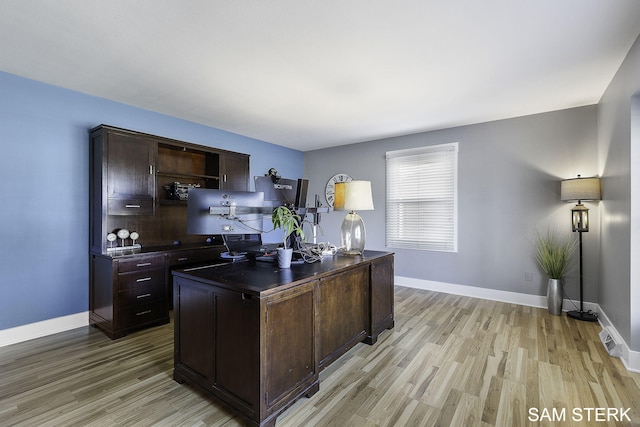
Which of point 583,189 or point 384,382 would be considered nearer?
point 384,382

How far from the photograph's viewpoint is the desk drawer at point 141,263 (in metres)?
2.92

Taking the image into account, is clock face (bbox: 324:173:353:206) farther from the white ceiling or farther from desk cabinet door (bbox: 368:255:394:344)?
desk cabinet door (bbox: 368:255:394:344)

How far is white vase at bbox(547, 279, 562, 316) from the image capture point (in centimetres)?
342

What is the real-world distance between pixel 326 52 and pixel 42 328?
3824 millimetres

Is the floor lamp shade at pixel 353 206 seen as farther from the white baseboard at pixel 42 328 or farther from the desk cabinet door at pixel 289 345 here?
the white baseboard at pixel 42 328

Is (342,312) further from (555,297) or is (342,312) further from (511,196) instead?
(511,196)

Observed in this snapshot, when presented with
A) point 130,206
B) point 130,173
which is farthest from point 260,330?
point 130,173

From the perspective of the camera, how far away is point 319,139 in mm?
5223

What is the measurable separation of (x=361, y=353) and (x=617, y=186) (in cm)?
277

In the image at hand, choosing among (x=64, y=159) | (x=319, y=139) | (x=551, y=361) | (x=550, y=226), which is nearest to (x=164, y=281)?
(x=64, y=159)

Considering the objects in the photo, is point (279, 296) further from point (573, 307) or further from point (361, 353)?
point (573, 307)

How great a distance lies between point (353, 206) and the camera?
276 centimetres

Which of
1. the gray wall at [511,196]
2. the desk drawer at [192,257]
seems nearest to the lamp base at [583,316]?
the gray wall at [511,196]

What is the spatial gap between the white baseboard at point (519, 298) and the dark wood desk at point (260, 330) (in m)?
2.20
